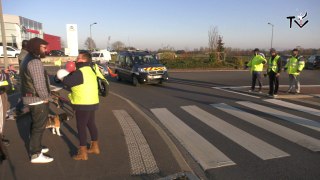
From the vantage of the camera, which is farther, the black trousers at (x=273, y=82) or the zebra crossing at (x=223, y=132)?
the black trousers at (x=273, y=82)

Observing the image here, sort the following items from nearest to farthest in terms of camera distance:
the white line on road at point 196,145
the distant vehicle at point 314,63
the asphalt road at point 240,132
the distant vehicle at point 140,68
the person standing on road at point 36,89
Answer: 1. the person standing on road at point 36,89
2. the asphalt road at point 240,132
3. the white line on road at point 196,145
4. the distant vehicle at point 140,68
5. the distant vehicle at point 314,63

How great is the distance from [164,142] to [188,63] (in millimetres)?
24482

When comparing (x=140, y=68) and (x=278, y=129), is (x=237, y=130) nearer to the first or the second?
(x=278, y=129)

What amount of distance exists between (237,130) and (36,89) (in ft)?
14.7

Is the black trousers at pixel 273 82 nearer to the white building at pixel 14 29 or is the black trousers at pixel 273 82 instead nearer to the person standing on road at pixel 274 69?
the person standing on road at pixel 274 69

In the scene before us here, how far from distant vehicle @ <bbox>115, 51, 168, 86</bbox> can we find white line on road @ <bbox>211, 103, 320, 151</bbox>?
22.0 ft

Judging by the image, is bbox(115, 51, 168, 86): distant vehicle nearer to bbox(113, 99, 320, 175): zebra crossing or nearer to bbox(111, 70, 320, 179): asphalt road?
bbox(111, 70, 320, 179): asphalt road

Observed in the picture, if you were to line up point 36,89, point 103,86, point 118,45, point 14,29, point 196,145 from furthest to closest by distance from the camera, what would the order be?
point 118,45
point 14,29
point 196,145
point 103,86
point 36,89

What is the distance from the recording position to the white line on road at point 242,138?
16.8ft

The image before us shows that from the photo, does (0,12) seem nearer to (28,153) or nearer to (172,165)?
(28,153)

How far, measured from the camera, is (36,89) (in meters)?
4.30

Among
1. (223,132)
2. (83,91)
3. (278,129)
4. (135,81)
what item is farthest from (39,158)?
(135,81)

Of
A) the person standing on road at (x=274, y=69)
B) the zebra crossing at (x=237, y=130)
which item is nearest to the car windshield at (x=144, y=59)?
→ the person standing on road at (x=274, y=69)

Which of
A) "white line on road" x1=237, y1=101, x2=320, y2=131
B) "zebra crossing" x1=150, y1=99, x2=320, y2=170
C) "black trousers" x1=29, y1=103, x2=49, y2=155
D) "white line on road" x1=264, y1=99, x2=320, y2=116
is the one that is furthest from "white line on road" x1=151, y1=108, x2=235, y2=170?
"white line on road" x1=264, y1=99, x2=320, y2=116
